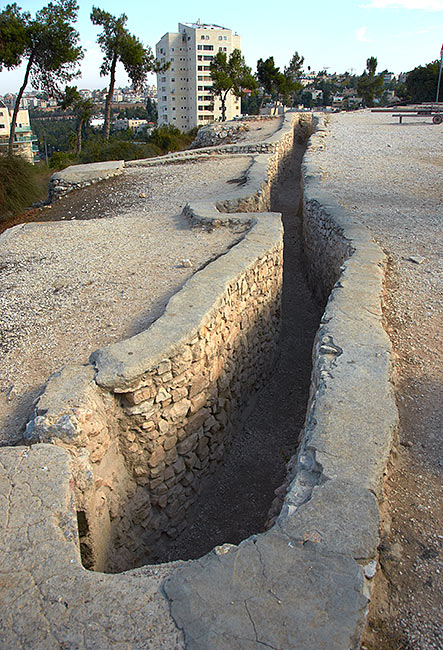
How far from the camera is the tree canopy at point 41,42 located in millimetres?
14102

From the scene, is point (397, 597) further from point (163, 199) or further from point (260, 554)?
point (163, 199)

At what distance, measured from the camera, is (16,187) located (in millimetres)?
10305

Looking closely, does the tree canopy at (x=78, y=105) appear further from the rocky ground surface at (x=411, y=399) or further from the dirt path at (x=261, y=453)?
the dirt path at (x=261, y=453)

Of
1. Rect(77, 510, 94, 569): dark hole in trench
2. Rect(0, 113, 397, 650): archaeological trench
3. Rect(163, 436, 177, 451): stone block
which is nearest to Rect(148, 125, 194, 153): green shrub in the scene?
Rect(0, 113, 397, 650): archaeological trench

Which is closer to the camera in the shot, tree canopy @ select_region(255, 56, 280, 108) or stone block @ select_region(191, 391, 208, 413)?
stone block @ select_region(191, 391, 208, 413)

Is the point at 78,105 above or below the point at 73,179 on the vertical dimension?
above

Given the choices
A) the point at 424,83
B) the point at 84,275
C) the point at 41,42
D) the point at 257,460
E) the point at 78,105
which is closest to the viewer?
the point at 257,460

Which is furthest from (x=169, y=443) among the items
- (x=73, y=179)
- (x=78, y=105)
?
(x=78, y=105)

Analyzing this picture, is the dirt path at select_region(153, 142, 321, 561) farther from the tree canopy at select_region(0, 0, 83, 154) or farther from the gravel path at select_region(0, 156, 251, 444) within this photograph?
the tree canopy at select_region(0, 0, 83, 154)

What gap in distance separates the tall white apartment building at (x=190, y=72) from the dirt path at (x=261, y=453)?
48233mm

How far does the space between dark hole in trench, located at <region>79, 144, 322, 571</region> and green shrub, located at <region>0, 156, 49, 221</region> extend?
19.8ft

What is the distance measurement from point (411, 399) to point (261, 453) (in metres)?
1.87

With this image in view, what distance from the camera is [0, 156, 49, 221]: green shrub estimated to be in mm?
9984

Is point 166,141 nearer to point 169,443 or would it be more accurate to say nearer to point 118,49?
point 118,49
